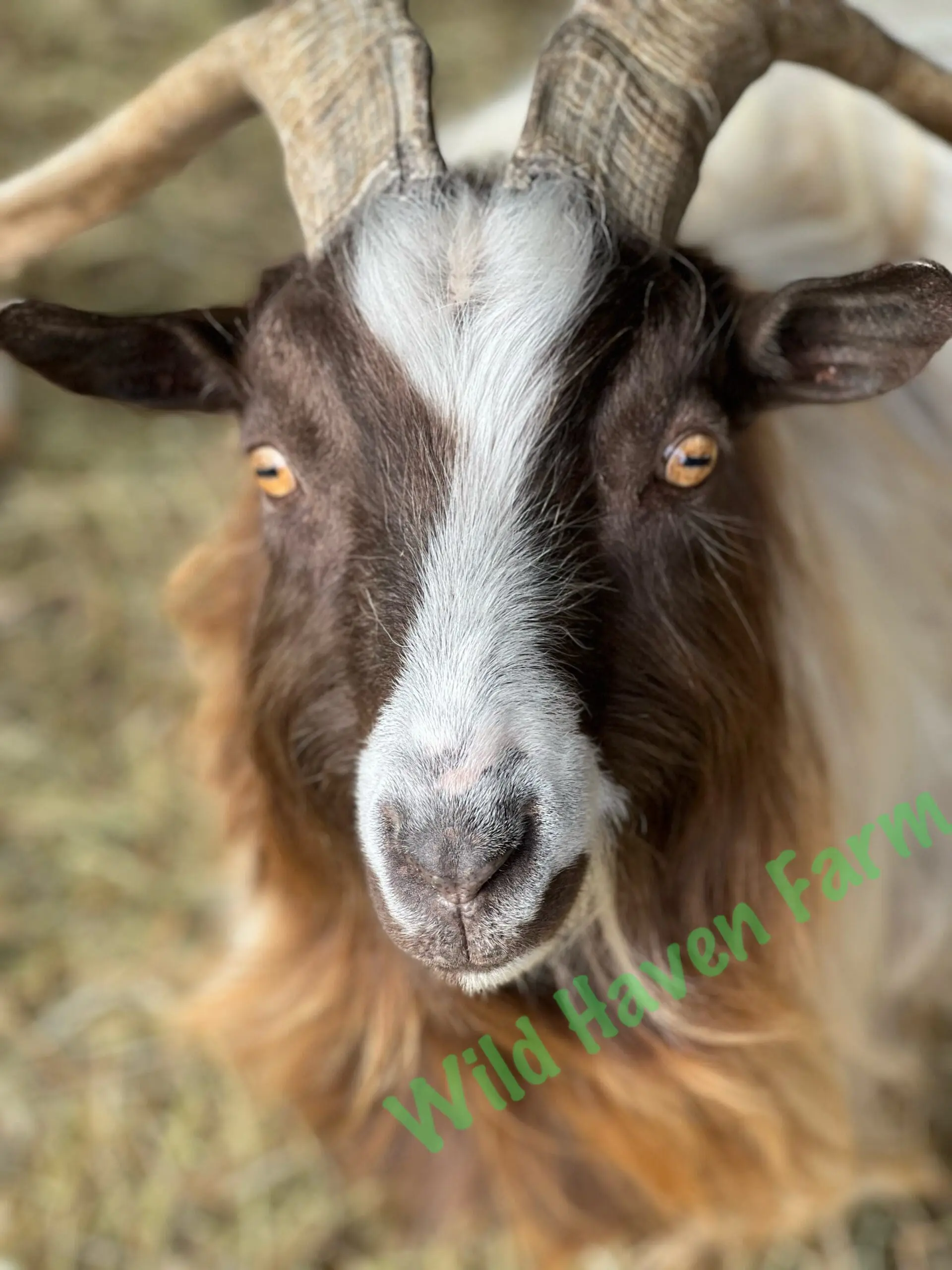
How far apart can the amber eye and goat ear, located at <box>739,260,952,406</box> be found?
2.48 feet

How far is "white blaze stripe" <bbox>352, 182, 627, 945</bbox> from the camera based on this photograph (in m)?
1.68

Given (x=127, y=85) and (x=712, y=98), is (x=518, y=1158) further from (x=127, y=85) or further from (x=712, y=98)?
(x=127, y=85)

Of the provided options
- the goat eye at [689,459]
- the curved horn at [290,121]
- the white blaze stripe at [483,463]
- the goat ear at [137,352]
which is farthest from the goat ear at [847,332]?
the goat ear at [137,352]

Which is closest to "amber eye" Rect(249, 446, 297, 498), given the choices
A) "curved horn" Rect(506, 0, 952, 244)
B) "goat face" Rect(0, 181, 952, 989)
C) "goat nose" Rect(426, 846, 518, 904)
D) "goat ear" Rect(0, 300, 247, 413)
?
"goat face" Rect(0, 181, 952, 989)

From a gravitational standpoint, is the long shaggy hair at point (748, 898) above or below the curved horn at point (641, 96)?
below

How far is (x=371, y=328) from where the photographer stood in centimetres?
186

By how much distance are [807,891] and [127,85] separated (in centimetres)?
482

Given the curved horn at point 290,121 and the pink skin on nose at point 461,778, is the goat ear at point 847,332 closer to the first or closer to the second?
the curved horn at point 290,121

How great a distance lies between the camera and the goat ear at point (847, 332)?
1844mm

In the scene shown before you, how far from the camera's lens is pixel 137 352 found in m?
2.23

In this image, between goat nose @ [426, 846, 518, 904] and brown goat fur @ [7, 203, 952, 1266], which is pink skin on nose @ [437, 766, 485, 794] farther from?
brown goat fur @ [7, 203, 952, 1266]

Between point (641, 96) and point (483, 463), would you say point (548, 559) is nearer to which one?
point (483, 463)

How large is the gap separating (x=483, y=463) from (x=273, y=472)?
43 cm

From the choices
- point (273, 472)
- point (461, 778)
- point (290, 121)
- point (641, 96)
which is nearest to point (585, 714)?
point (461, 778)
